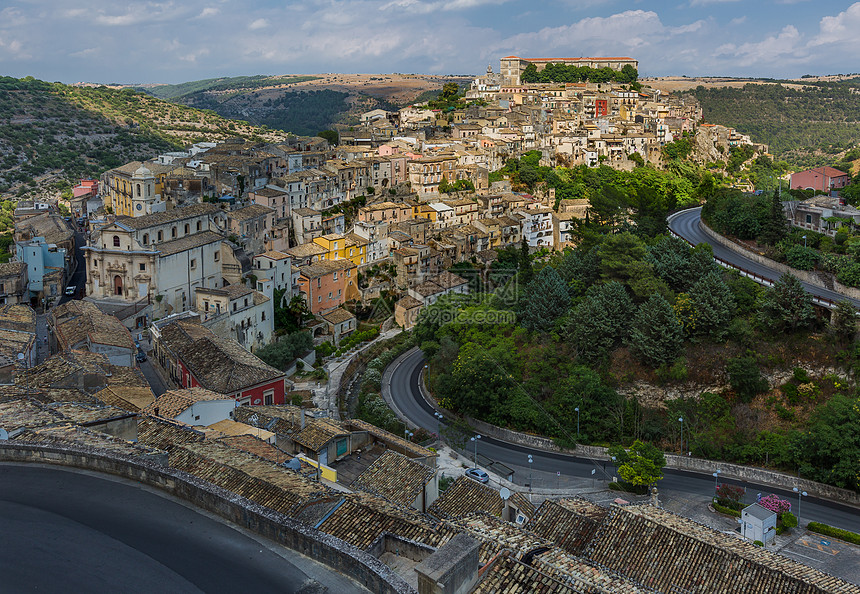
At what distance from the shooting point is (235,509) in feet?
36.1

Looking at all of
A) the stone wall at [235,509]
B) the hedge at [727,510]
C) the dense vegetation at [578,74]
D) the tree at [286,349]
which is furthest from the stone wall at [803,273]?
the dense vegetation at [578,74]

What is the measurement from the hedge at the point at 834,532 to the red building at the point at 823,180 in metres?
31.9

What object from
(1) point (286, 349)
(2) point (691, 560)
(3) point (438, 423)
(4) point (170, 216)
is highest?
(4) point (170, 216)

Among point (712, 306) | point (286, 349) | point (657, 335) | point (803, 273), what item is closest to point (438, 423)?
point (657, 335)

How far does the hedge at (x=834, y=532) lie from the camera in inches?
900

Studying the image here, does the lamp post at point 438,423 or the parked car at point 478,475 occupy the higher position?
the parked car at point 478,475

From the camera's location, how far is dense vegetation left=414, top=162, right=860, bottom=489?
29.1m

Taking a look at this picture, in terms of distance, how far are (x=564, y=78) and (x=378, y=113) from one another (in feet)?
84.1

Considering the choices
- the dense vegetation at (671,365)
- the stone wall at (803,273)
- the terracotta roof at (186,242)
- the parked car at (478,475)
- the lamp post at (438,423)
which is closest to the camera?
the parked car at (478,475)

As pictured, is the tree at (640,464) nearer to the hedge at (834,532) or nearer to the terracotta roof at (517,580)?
the hedge at (834,532)

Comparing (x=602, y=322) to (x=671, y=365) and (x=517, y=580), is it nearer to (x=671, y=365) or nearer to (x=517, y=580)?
(x=671, y=365)

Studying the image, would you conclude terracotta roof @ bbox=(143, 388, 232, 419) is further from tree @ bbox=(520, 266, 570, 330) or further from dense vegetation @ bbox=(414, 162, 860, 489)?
tree @ bbox=(520, 266, 570, 330)

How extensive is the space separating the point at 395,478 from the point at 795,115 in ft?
392

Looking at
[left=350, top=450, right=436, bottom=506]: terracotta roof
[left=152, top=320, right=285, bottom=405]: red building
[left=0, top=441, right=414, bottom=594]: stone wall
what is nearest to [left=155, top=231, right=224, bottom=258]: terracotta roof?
[left=152, top=320, right=285, bottom=405]: red building
